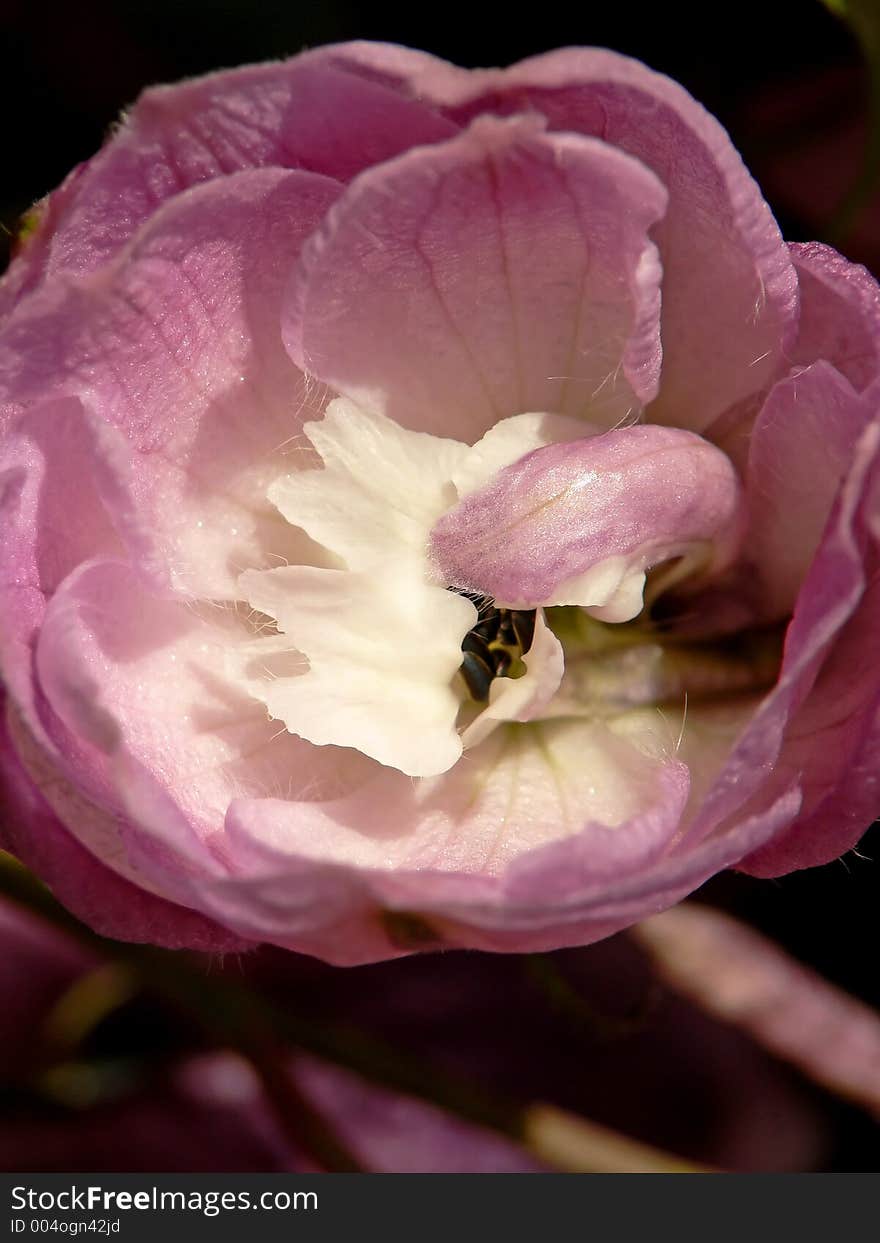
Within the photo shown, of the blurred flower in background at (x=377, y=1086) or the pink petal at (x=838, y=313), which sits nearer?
the pink petal at (x=838, y=313)

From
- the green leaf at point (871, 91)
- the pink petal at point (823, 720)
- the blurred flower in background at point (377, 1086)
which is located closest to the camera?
the pink petal at point (823, 720)

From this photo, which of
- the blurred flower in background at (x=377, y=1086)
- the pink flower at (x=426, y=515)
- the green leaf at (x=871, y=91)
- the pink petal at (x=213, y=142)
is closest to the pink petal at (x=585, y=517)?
the pink flower at (x=426, y=515)

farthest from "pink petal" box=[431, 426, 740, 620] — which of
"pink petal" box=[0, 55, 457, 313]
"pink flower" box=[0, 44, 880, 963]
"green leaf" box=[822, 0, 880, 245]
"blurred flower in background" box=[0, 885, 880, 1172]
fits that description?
"blurred flower in background" box=[0, 885, 880, 1172]

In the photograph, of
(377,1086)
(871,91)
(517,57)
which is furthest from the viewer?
(377,1086)

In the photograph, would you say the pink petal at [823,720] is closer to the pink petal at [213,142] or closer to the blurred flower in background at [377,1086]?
the pink petal at [213,142]

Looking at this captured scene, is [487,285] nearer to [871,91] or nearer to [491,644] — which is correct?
[491,644]

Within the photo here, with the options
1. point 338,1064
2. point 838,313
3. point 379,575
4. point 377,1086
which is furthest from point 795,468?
point 377,1086

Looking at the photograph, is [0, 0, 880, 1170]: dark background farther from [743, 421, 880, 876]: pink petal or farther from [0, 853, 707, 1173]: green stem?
[743, 421, 880, 876]: pink petal
